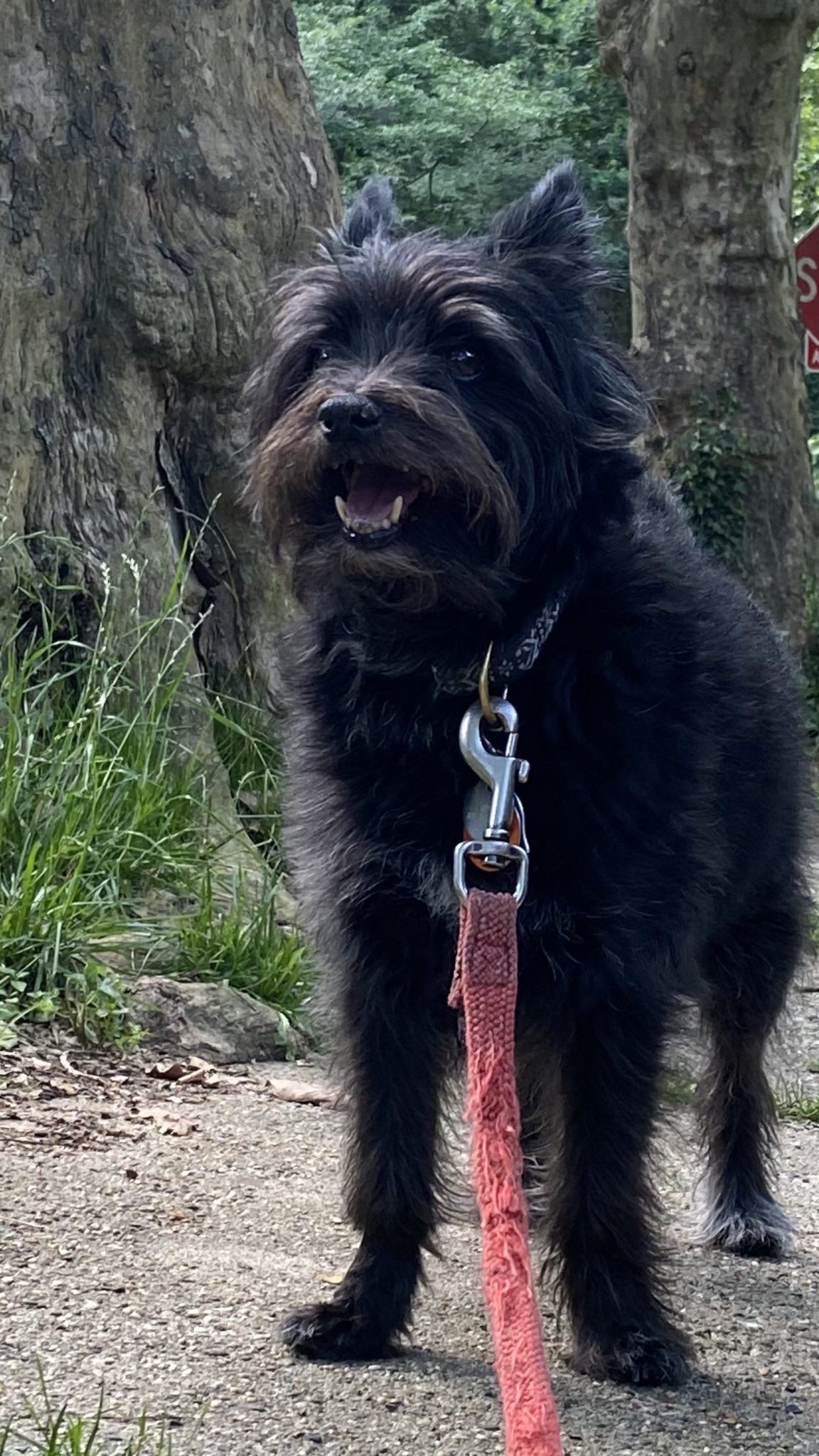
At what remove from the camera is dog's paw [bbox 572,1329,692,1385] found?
3199mm

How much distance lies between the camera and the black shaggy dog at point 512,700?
318cm

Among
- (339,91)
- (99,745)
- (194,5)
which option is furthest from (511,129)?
(99,745)

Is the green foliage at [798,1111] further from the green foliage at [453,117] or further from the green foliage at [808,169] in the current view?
the green foliage at [808,169]

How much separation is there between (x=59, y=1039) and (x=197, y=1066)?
37 centimetres

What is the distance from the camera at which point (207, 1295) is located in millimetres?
3453

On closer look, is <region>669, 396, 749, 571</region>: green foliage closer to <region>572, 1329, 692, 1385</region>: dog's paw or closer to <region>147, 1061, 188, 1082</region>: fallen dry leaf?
<region>147, 1061, 188, 1082</region>: fallen dry leaf

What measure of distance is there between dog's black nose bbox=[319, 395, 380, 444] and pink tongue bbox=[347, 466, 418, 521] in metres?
0.16

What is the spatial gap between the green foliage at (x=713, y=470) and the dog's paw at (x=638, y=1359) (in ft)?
27.4

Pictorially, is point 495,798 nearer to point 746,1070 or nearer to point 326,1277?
point 326,1277

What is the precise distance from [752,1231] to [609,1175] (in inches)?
41.7

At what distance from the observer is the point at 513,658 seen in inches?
129

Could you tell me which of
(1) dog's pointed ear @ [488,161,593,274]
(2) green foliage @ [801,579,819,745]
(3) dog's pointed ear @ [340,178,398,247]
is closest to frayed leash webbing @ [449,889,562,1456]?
(1) dog's pointed ear @ [488,161,593,274]

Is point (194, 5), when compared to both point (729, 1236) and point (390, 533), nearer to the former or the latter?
point (390, 533)

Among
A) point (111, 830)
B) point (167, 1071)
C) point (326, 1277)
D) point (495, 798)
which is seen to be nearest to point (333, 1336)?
point (326, 1277)
